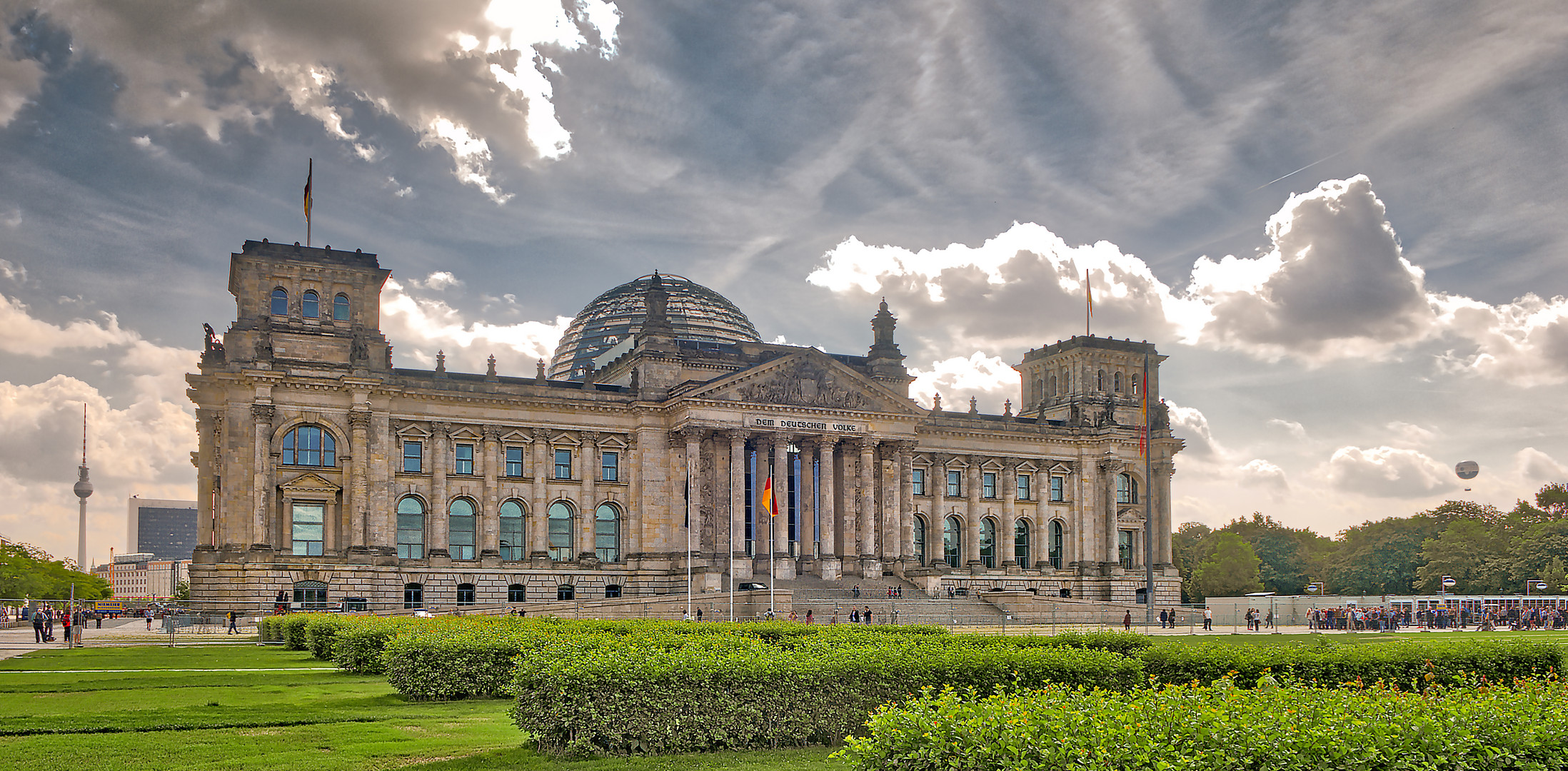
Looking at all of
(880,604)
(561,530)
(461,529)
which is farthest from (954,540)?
(461,529)

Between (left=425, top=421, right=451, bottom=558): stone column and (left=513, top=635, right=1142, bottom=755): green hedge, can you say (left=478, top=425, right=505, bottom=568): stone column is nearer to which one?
(left=425, top=421, right=451, bottom=558): stone column

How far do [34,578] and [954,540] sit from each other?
10523 cm

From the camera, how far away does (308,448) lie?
2891 inches

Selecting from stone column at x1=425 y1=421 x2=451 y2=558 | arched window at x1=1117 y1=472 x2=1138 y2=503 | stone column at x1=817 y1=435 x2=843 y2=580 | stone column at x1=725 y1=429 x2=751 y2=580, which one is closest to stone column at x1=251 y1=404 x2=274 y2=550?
stone column at x1=425 y1=421 x2=451 y2=558

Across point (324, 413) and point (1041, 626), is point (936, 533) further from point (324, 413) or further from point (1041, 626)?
point (324, 413)

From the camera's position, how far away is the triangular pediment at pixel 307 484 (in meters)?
72.2

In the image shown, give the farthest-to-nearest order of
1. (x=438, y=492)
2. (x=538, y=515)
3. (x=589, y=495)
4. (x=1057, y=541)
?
(x=1057, y=541), (x=589, y=495), (x=538, y=515), (x=438, y=492)

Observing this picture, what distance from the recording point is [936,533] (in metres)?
91.1

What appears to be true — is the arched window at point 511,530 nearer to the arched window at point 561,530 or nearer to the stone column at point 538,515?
the stone column at point 538,515

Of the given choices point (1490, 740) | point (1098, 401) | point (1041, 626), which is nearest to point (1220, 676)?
point (1490, 740)

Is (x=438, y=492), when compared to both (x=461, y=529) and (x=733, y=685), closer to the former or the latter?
(x=461, y=529)

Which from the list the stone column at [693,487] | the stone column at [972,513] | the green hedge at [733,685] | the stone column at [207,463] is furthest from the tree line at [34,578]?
the green hedge at [733,685]

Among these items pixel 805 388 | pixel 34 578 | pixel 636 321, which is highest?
pixel 636 321

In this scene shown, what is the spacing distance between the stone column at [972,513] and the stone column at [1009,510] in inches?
81.6
